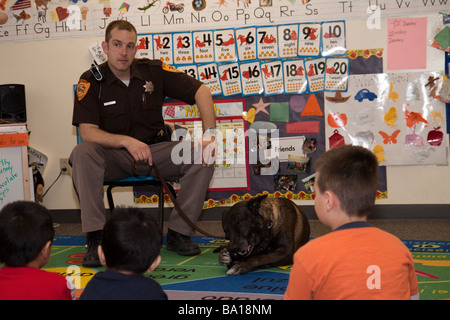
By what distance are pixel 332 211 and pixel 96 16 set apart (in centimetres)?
338

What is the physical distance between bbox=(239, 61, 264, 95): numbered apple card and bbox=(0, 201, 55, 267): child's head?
2.76 m

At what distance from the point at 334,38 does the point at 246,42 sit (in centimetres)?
65

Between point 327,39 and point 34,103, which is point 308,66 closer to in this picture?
point 327,39

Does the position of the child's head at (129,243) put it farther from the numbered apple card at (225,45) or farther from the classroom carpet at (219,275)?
the numbered apple card at (225,45)

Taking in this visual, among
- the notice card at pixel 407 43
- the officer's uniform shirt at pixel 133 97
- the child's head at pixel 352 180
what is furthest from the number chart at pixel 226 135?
the child's head at pixel 352 180

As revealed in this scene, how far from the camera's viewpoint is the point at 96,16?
418 cm

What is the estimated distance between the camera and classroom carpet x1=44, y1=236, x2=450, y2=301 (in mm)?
2023

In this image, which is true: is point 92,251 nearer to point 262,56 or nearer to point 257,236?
point 257,236

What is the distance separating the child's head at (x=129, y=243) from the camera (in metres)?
1.25

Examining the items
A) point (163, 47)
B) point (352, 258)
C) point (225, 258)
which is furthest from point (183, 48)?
point (352, 258)

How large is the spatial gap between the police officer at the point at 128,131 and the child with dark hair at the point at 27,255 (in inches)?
48.9

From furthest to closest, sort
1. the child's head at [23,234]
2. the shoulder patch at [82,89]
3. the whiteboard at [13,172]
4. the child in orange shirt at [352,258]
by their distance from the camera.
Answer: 1. the whiteboard at [13,172]
2. the shoulder patch at [82,89]
3. the child's head at [23,234]
4. the child in orange shirt at [352,258]
